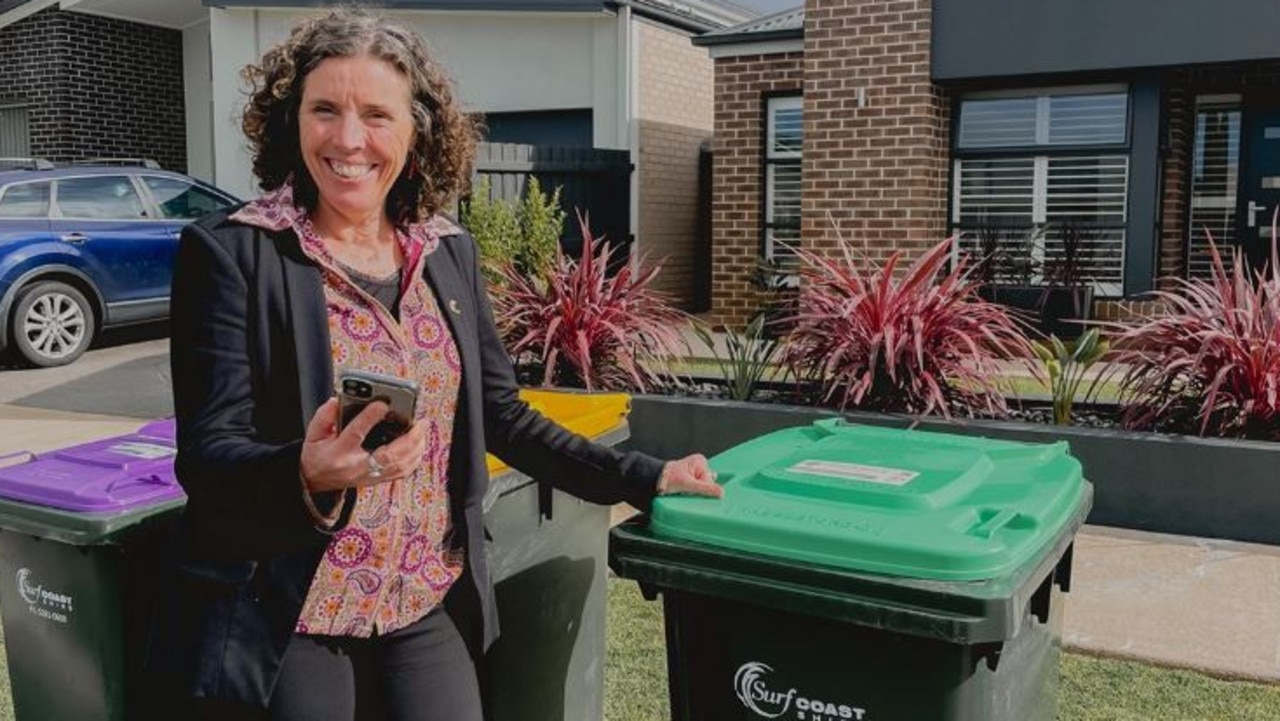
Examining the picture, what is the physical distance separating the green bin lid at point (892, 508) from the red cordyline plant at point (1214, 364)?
3.19 meters

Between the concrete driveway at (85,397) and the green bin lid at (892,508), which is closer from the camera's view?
the green bin lid at (892,508)

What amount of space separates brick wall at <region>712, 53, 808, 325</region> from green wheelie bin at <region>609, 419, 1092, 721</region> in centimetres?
897

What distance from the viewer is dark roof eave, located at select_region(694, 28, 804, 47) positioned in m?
11.0

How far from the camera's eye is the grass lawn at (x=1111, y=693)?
3.47m

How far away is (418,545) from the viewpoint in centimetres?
203

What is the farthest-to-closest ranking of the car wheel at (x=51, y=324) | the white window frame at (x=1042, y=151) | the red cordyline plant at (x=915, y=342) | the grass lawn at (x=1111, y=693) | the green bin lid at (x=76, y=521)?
the car wheel at (x=51, y=324) < the white window frame at (x=1042, y=151) < the red cordyline plant at (x=915, y=342) < the grass lawn at (x=1111, y=693) < the green bin lid at (x=76, y=521)

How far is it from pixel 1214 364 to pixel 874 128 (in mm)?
5042

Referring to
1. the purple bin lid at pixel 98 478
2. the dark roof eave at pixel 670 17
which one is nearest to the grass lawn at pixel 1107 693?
the purple bin lid at pixel 98 478

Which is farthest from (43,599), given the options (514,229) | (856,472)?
(514,229)

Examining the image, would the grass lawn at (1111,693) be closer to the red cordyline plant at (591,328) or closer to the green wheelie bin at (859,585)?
the green wheelie bin at (859,585)

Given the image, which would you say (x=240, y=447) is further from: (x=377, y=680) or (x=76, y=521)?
(x=76, y=521)

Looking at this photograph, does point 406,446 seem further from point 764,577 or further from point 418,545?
point 764,577

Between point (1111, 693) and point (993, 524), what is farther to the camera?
point (1111, 693)

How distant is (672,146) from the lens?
13.5 m
